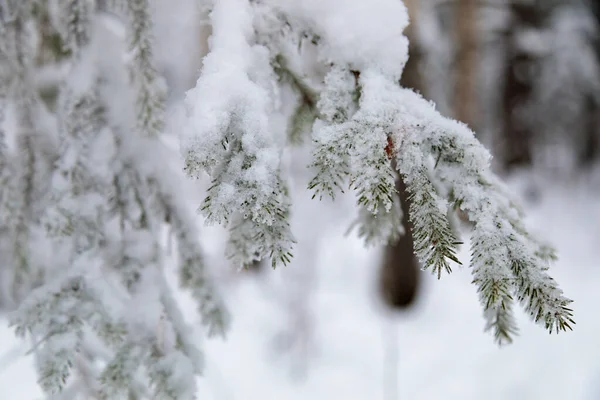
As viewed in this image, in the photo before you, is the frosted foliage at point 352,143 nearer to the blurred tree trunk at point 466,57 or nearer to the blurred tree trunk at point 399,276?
the blurred tree trunk at point 399,276

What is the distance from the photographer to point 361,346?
481 centimetres

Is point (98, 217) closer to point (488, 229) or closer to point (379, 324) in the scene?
point (488, 229)

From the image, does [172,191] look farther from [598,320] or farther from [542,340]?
[598,320]

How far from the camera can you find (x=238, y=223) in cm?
121

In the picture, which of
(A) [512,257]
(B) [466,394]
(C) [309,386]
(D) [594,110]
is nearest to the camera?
(A) [512,257]

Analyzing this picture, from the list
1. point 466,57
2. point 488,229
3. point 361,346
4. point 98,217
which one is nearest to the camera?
point 488,229

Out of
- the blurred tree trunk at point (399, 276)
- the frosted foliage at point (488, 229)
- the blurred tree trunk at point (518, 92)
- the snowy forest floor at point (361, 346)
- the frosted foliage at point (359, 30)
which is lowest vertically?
the frosted foliage at point (488, 229)

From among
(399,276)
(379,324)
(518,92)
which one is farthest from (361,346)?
(518,92)

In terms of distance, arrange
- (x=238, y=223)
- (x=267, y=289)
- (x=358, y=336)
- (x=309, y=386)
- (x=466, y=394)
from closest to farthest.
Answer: (x=238, y=223) < (x=466, y=394) < (x=309, y=386) < (x=358, y=336) < (x=267, y=289)

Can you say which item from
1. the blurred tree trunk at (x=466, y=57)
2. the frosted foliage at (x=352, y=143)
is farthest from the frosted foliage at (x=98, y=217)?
the blurred tree trunk at (x=466, y=57)

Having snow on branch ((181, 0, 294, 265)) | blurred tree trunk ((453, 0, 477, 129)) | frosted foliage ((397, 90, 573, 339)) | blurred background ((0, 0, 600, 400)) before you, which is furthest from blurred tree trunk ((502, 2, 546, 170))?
snow on branch ((181, 0, 294, 265))

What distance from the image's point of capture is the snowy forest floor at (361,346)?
13.3 feet

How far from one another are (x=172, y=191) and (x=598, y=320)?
534 cm

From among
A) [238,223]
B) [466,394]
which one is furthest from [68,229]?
[466,394]
